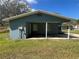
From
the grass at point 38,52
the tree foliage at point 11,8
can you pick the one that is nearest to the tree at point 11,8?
the tree foliage at point 11,8

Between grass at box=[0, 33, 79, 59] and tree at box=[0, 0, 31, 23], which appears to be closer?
grass at box=[0, 33, 79, 59]

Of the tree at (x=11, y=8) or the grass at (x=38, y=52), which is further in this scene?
the tree at (x=11, y=8)

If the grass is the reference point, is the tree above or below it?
above

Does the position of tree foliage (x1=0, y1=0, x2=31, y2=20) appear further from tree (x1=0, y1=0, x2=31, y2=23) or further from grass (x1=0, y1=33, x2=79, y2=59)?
grass (x1=0, y1=33, x2=79, y2=59)

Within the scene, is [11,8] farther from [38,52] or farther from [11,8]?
[38,52]

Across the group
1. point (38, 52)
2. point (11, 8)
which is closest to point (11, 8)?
point (11, 8)

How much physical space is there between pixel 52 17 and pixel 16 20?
4.58 meters

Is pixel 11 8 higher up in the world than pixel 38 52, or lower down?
higher up

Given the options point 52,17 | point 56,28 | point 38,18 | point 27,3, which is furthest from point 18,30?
point 27,3

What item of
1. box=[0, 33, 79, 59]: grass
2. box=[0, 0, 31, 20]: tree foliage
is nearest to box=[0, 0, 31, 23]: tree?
box=[0, 0, 31, 20]: tree foliage

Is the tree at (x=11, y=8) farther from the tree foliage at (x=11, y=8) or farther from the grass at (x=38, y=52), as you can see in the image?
the grass at (x=38, y=52)

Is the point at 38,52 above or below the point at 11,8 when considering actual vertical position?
below

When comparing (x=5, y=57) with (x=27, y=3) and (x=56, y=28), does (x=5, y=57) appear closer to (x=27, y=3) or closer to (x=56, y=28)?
(x=56, y=28)

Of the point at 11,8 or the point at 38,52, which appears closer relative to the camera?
the point at 38,52
